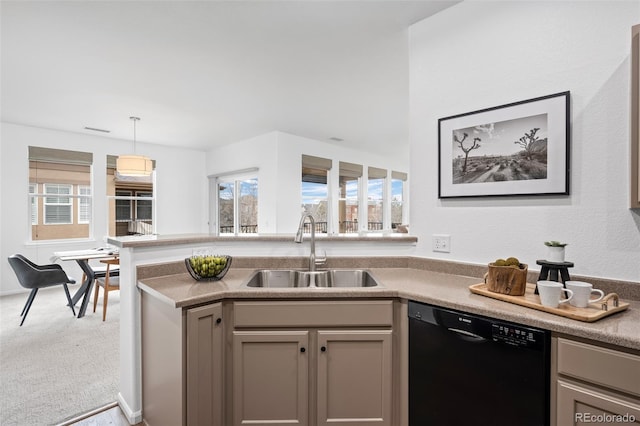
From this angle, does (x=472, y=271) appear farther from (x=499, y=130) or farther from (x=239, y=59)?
(x=239, y=59)

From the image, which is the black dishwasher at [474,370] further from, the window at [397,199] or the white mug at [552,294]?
the window at [397,199]

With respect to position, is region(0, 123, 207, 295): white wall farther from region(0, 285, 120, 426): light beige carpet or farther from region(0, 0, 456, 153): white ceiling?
region(0, 285, 120, 426): light beige carpet

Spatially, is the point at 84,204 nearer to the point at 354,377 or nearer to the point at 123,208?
the point at 123,208

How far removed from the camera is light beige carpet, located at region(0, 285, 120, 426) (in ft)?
6.91

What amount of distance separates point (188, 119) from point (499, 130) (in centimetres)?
420

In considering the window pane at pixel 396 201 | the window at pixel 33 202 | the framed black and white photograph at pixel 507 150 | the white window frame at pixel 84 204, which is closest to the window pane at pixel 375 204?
the window pane at pixel 396 201

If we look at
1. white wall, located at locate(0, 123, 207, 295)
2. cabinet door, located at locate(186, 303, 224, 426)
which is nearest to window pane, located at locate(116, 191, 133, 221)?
white wall, located at locate(0, 123, 207, 295)

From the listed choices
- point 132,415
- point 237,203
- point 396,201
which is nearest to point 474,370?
point 132,415

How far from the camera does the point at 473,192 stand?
6.29 ft

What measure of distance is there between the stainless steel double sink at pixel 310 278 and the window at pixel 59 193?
5061 millimetres

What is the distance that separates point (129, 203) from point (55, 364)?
13.3 ft

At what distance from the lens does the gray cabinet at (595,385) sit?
1013 millimetres

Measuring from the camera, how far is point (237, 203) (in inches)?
258

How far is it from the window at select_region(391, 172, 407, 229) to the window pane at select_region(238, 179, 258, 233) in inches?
133
